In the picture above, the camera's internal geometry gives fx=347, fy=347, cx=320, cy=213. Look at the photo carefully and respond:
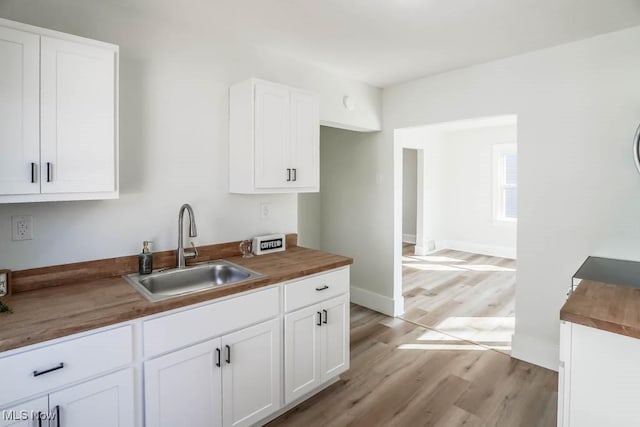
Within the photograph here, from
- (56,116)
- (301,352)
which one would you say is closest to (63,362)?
(56,116)

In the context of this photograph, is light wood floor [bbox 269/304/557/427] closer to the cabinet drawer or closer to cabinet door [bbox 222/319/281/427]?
cabinet door [bbox 222/319/281/427]

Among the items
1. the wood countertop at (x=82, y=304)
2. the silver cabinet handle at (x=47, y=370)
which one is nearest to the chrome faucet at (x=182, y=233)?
the wood countertop at (x=82, y=304)

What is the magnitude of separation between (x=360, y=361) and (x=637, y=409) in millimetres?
1834

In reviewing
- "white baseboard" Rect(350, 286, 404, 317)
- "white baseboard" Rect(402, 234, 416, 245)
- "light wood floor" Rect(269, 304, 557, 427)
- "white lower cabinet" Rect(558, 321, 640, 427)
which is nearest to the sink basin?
"light wood floor" Rect(269, 304, 557, 427)

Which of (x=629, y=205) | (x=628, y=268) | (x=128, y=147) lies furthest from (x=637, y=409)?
(x=128, y=147)

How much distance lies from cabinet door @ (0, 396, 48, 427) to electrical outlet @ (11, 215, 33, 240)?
87 cm

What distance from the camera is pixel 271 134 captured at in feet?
7.72

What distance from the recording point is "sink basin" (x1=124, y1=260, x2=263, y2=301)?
1980 millimetres

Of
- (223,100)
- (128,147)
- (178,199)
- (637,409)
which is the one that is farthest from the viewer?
(223,100)

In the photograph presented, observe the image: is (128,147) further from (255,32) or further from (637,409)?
(637,409)

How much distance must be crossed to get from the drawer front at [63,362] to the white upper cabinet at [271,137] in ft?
3.92

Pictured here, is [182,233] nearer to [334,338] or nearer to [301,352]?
[301,352]

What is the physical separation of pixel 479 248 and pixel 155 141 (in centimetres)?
633

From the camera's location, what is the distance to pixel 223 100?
2453 millimetres
